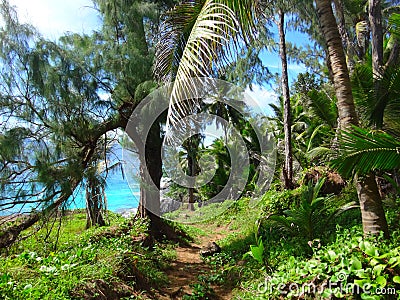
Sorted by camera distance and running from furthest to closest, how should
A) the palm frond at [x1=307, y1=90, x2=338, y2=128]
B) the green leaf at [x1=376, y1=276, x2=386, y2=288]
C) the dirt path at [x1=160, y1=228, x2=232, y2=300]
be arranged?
1. the palm frond at [x1=307, y1=90, x2=338, y2=128]
2. the dirt path at [x1=160, y1=228, x2=232, y2=300]
3. the green leaf at [x1=376, y1=276, x2=386, y2=288]

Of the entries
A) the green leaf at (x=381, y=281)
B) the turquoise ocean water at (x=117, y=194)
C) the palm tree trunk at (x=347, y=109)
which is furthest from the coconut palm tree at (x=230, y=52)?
the turquoise ocean water at (x=117, y=194)

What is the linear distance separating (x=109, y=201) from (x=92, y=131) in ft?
5.14

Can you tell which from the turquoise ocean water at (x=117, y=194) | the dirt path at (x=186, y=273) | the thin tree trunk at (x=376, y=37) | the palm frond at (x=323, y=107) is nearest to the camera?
the dirt path at (x=186, y=273)

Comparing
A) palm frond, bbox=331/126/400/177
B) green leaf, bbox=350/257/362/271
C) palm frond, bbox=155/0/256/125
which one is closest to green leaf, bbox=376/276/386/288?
green leaf, bbox=350/257/362/271

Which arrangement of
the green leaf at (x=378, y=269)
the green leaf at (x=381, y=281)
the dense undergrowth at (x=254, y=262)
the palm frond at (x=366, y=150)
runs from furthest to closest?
the palm frond at (x=366, y=150) < the dense undergrowth at (x=254, y=262) < the green leaf at (x=378, y=269) < the green leaf at (x=381, y=281)

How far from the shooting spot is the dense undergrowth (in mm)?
2498

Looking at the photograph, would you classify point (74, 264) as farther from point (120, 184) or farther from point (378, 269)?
point (378, 269)

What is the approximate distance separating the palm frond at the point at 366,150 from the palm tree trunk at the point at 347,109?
0.30 metres

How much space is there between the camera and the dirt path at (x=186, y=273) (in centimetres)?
420

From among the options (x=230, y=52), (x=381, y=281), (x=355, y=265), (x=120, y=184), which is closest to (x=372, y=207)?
(x=355, y=265)

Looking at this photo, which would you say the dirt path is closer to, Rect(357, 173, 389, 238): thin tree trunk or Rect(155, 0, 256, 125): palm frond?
Rect(357, 173, 389, 238): thin tree trunk

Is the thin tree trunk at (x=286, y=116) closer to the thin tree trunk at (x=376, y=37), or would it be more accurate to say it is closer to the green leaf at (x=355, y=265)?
the thin tree trunk at (x=376, y=37)

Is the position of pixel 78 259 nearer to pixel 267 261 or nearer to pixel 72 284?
pixel 72 284

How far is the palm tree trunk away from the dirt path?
6.78ft
